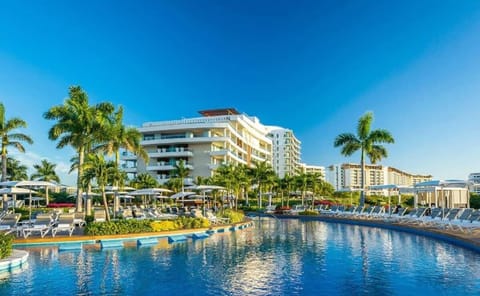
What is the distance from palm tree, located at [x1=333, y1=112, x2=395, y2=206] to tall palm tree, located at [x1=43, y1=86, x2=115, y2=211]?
65.8 feet

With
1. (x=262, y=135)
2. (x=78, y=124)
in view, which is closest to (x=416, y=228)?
(x=78, y=124)

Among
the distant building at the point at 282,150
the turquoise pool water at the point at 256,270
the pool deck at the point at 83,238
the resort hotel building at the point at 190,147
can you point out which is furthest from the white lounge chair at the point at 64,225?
the distant building at the point at 282,150

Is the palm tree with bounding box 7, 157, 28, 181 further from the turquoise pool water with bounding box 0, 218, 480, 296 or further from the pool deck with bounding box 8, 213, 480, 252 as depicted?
the turquoise pool water with bounding box 0, 218, 480, 296

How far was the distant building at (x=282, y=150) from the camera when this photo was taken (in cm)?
11362

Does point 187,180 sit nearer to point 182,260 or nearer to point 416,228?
point 416,228

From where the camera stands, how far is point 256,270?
1109cm

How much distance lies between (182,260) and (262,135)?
77873 mm

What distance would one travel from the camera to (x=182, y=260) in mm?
12648

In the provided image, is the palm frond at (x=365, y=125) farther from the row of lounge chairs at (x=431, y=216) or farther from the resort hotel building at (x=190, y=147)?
the resort hotel building at (x=190, y=147)

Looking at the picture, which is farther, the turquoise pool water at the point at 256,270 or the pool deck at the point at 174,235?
the pool deck at the point at 174,235

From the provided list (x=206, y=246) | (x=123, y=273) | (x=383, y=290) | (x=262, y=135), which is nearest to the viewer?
(x=383, y=290)

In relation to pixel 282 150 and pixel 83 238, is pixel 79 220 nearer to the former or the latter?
pixel 83 238

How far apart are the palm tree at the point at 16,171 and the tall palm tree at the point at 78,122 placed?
32.5 m

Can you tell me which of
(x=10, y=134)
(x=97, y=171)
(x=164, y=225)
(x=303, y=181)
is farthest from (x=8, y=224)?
(x=303, y=181)
